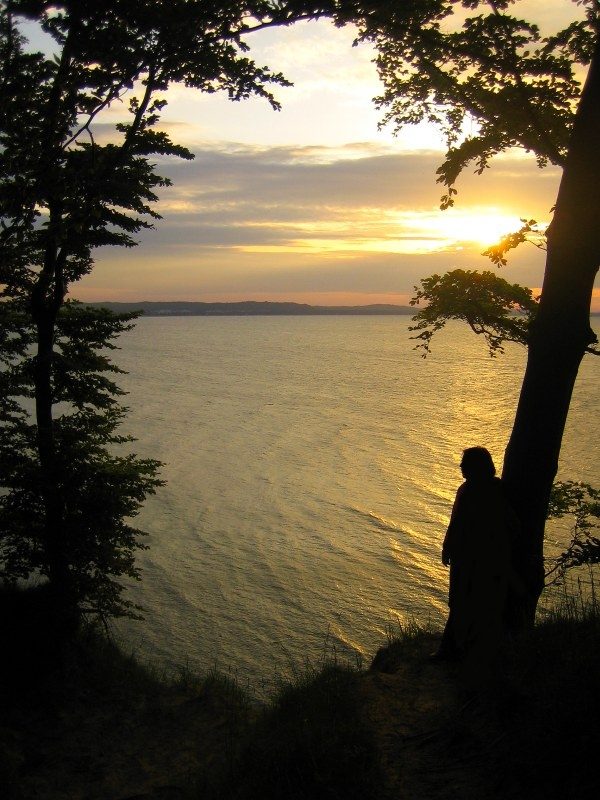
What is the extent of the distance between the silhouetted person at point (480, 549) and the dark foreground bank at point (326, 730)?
564 mm

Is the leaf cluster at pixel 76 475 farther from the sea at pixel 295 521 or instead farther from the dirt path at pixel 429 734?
the dirt path at pixel 429 734

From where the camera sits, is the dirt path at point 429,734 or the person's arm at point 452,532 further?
the person's arm at point 452,532

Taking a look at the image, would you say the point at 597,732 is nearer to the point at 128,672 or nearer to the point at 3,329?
the point at 128,672

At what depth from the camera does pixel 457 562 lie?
23.8ft

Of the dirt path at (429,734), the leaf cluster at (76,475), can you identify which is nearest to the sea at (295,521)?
the leaf cluster at (76,475)

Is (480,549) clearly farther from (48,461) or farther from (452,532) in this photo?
(48,461)

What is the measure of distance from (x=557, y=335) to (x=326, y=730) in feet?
16.3

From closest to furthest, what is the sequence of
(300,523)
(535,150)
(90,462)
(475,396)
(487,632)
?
(487,632)
(535,150)
(90,462)
(300,523)
(475,396)

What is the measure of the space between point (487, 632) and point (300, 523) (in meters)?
16.0

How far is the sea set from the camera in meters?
14.8

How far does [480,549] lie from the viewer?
705 cm

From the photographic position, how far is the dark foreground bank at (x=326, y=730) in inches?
198

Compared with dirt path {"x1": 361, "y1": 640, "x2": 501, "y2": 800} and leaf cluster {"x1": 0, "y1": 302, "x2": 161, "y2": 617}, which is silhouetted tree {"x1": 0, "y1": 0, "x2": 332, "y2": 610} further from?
dirt path {"x1": 361, "y1": 640, "x2": 501, "y2": 800}

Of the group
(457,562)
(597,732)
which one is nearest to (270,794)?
(597,732)
